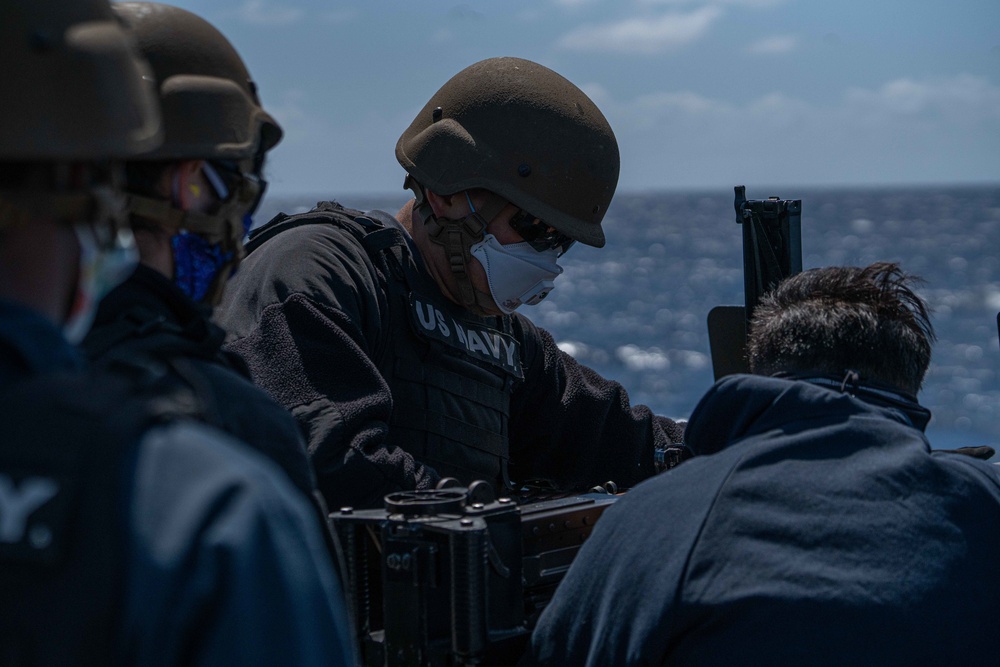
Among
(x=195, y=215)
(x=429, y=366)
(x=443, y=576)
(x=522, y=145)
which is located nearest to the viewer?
(x=195, y=215)

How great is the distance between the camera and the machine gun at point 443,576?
→ 2535 mm

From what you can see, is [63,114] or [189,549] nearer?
[189,549]

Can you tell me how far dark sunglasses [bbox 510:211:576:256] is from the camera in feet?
12.7

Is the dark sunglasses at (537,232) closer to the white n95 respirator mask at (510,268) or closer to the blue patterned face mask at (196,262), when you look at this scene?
the white n95 respirator mask at (510,268)

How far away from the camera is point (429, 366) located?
3670 millimetres

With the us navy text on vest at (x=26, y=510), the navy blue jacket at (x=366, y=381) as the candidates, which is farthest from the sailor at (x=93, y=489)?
the navy blue jacket at (x=366, y=381)

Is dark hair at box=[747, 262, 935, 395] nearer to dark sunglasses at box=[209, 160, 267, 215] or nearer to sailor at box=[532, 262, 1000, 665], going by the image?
sailor at box=[532, 262, 1000, 665]

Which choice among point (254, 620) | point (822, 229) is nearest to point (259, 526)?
point (254, 620)

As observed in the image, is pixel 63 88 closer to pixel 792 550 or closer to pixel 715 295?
pixel 792 550

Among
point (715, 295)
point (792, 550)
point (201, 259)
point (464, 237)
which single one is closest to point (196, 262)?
point (201, 259)

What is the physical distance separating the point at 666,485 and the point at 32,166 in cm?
149

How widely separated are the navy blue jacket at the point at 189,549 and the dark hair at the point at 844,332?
5.38 feet

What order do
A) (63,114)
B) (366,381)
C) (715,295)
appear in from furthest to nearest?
(715,295), (366,381), (63,114)

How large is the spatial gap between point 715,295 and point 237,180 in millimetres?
46784
